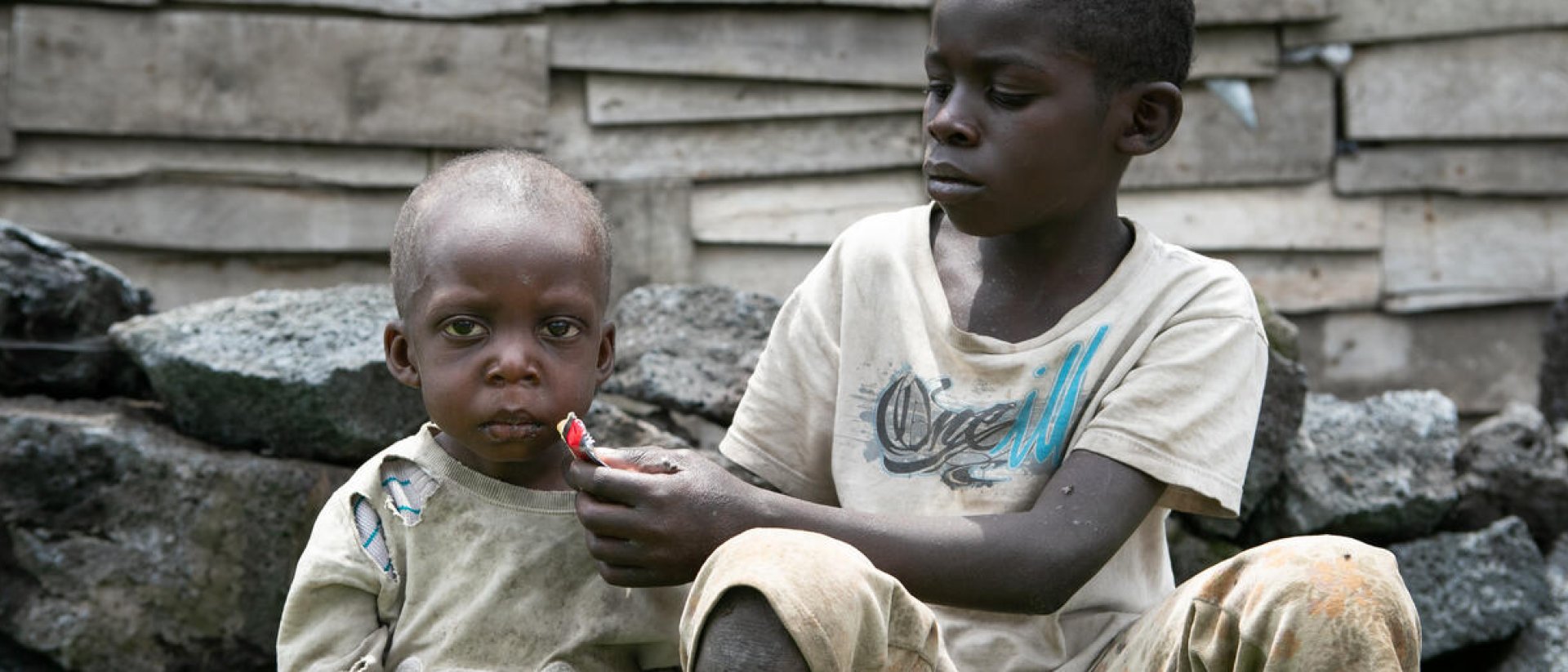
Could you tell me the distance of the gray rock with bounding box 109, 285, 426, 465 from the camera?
370 cm

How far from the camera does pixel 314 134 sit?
4.97 metres

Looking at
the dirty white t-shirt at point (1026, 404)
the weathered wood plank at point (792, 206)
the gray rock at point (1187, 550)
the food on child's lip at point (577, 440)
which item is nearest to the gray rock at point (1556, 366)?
the gray rock at point (1187, 550)

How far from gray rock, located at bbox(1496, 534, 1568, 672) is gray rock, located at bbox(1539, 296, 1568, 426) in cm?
85

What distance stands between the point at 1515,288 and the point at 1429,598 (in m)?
1.74

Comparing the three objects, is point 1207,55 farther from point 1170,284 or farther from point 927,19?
point 1170,284

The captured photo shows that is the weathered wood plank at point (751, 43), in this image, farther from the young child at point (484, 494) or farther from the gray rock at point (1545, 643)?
the young child at point (484, 494)

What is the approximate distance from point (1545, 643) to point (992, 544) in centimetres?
252

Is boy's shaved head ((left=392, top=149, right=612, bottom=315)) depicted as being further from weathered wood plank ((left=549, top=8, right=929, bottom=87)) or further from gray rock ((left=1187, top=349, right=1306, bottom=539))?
weathered wood plank ((left=549, top=8, right=929, bottom=87))

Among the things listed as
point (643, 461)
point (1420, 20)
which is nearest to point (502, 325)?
point (643, 461)

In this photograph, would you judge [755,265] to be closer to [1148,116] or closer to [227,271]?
[227,271]

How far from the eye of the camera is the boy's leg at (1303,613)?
6.77ft

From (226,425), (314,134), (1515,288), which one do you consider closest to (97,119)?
(314,134)

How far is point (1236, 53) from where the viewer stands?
5422 millimetres

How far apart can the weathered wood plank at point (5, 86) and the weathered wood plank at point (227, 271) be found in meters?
0.34
